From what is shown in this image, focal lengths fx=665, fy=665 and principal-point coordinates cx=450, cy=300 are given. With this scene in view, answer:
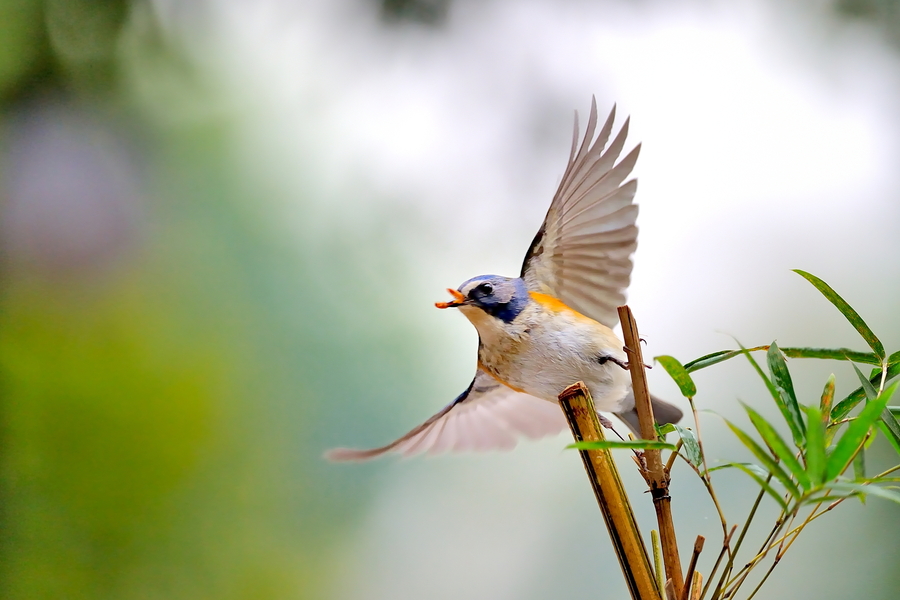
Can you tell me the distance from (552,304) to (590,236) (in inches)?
3.7

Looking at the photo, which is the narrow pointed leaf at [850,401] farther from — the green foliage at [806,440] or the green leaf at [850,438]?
the green leaf at [850,438]

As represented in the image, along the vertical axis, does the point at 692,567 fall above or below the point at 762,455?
below

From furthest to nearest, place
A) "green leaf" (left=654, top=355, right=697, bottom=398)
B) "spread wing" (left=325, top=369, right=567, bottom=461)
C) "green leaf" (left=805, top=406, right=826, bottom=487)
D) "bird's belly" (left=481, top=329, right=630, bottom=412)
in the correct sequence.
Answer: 1. "spread wing" (left=325, top=369, right=567, bottom=461)
2. "bird's belly" (left=481, top=329, right=630, bottom=412)
3. "green leaf" (left=654, top=355, right=697, bottom=398)
4. "green leaf" (left=805, top=406, right=826, bottom=487)

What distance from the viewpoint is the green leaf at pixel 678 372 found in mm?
494

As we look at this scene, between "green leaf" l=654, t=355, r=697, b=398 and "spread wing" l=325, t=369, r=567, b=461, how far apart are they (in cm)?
37

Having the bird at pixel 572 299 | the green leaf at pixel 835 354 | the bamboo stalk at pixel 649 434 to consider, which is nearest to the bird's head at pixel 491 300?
the bird at pixel 572 299

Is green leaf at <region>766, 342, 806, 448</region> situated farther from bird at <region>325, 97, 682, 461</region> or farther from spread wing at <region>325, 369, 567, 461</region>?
spread wing at <region>325, 369, 567, 461</region>

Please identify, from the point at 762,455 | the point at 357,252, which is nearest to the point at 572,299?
the point at 762,455

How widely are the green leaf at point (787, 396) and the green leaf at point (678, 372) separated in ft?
0.20

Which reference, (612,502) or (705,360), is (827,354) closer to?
(705,360)

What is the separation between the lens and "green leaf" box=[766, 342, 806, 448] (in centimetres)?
48

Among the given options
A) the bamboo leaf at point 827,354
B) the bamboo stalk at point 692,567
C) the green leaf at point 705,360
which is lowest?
the bamboo stalk at point 692,567

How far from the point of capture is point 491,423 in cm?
91

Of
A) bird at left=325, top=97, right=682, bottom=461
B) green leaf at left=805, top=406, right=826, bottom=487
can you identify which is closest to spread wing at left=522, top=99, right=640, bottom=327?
bird at left=325, top=97, right=682, bottom=461
